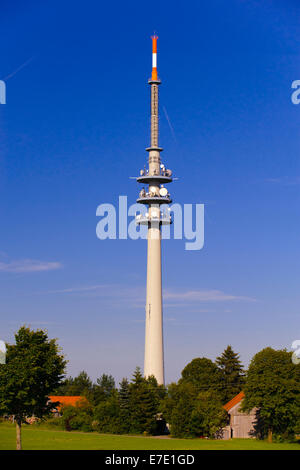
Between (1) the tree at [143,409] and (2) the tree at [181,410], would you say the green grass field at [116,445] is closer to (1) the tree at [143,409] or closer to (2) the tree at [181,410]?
(2) the tree at [181,410]

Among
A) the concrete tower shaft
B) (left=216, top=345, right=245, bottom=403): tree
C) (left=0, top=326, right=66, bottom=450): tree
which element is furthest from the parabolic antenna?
(left=0, top=326, right=66, bottom=450): tree

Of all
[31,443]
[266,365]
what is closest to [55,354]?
[31,443]

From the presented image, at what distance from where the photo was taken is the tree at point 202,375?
127188mm

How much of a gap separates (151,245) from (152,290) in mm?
7899

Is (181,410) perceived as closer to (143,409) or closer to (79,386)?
(143,409)

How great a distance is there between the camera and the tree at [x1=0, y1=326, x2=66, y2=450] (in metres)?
66.1

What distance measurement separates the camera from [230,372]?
132m

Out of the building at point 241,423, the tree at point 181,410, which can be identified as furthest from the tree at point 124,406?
the building at point 241,423

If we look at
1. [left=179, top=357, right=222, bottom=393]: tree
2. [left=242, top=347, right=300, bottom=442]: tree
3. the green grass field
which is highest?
[left=179, top=357, right=222, bottom=393]: tree

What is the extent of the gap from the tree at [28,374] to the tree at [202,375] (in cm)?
6051

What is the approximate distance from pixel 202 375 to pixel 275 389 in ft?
161

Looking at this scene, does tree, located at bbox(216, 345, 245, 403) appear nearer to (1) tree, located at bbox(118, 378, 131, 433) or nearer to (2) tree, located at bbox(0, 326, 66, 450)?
(1) tree, located at bbox(118, 378, 131, 433)

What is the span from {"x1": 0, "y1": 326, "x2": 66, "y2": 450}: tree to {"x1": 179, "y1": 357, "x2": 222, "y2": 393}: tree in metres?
60.5

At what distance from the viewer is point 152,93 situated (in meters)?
127
